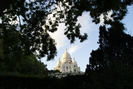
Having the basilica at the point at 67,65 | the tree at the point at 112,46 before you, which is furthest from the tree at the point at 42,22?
the basilica at the point at 67,65

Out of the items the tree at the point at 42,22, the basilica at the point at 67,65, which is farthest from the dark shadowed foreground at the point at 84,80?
the basilica at the point at 67,65

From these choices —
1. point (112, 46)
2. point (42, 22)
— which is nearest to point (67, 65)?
point (112, 46)

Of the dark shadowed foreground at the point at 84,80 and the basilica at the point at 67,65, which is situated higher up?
the basilica at the point at 67,65

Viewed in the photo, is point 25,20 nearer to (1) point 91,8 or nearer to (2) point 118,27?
(1) point 91,8

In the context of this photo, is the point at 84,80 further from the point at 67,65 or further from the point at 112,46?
the point at 67,65

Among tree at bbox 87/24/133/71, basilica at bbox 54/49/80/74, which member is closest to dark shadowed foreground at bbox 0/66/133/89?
tree at bbox 87/24/133/71

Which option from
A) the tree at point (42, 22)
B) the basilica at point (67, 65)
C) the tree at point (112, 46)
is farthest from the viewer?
the basilica at point (67, 65)

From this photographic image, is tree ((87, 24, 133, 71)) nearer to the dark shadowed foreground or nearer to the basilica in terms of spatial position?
the dark shadowed foreground

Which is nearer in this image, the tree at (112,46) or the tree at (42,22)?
the tree at (42,22)

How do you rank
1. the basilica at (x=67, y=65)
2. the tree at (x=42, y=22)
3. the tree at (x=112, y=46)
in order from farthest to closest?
the basilica at (x=67, y=65) → the tree at (x=112, y=46) → the tree at (x=42, y=22)

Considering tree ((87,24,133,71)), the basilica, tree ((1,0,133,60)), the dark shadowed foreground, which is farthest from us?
the basilica

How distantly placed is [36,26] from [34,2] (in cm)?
194

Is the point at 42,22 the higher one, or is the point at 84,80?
the point at 42,22

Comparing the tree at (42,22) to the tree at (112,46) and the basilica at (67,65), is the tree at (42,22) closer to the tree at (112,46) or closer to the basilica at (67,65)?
the tree at (112,46)
